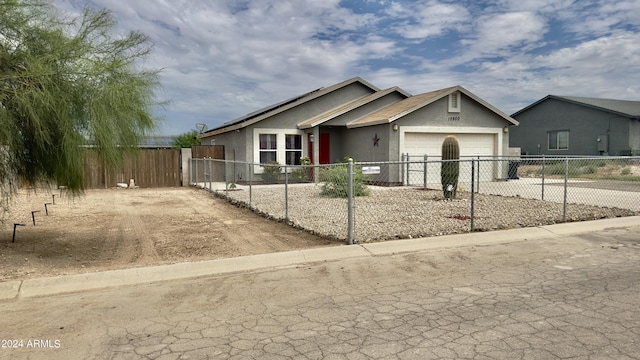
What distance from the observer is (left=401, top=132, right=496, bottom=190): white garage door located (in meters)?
18.8

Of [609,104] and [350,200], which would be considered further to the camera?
[609,104]

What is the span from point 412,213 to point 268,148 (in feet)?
35.0

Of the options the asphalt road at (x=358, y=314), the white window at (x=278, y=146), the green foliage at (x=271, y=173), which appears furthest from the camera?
the white window at (x=278, y=146)

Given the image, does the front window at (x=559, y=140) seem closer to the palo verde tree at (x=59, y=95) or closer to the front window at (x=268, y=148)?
the front window at (x=268, y=148)

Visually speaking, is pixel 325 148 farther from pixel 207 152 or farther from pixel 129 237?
pixel 129 237

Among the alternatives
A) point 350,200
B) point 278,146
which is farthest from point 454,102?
point 350,200

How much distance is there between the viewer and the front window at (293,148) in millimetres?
20766

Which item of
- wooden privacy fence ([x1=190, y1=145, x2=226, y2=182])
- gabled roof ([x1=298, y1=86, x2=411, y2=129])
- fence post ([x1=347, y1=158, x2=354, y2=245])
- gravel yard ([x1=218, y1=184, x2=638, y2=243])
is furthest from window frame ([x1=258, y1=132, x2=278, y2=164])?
fence post ([x1=347, y1=158, x2=354, y2=245])

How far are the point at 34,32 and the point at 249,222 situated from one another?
5.68m

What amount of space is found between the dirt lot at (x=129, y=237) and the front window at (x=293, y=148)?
7.61 m

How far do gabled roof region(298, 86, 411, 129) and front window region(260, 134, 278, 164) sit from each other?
54.4 inches

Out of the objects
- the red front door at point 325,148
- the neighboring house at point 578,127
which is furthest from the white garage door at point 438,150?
the neighboring house at point 578,127

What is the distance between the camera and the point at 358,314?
4.59 m

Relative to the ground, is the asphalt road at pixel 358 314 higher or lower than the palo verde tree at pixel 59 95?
lower
